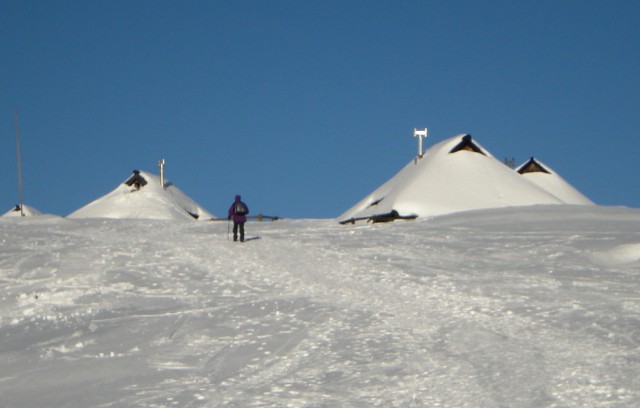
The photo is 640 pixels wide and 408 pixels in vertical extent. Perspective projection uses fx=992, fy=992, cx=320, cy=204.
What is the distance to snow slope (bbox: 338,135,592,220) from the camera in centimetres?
3503

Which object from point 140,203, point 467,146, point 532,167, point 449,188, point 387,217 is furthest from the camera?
point 140,203

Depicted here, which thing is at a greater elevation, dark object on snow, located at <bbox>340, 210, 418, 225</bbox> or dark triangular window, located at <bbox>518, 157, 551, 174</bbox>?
dark triangular window, located at <bbox>518, 157, 551, 174</bbox>

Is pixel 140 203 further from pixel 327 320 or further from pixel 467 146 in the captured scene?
pixel 327 320

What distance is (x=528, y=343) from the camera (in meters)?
11.1

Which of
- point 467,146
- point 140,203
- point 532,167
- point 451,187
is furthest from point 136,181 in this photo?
point 451,187

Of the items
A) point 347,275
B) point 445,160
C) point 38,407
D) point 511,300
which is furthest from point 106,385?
point 445,160

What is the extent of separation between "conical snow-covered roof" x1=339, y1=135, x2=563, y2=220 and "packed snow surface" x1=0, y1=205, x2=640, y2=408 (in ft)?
35.5

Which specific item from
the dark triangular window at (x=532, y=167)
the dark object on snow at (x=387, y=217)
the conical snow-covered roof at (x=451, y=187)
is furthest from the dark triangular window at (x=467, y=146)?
the dark triangular window at (x=532, y=167)

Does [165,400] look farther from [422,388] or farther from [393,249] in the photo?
[393,249]

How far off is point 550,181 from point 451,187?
1424cm

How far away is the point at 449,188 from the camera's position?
119 ft

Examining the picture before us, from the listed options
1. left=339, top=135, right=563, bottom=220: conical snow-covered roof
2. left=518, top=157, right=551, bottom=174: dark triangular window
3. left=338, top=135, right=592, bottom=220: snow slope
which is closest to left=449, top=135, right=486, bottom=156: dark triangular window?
left=339, top=135, right=563, bottom=220: conical snow-covered roof

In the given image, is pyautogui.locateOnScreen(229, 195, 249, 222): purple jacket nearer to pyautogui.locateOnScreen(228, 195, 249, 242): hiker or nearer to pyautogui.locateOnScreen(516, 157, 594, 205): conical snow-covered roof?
pyautogui.locateOnScreen(228, 195, 249, 242): hiker

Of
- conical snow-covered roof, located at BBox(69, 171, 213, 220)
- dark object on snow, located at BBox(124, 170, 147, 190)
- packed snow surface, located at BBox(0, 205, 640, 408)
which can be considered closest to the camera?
packed snow surface, located at BBox(0, 205, 640, 408)
